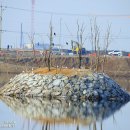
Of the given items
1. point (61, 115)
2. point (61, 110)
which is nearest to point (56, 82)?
point (61, 110)

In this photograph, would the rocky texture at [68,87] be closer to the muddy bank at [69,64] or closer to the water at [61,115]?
the water at [61,115]

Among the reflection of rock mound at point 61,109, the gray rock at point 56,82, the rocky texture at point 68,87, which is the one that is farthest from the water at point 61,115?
the gray rock at point 56,82

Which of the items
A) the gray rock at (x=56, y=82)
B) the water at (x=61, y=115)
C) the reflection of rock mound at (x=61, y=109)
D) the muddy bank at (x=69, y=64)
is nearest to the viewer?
the water at (x=61, y=115)

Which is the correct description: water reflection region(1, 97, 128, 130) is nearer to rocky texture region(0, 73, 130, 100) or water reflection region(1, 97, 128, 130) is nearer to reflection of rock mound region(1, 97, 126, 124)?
reflection of rock mound region(1, 97, 126, 124)

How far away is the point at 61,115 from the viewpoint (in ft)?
74.9

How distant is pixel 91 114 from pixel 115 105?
184 inches

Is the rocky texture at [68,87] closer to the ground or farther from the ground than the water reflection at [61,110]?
farther from the ground

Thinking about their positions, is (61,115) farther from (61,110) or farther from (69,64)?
(69,64)

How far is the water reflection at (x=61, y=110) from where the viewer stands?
69.8 ft

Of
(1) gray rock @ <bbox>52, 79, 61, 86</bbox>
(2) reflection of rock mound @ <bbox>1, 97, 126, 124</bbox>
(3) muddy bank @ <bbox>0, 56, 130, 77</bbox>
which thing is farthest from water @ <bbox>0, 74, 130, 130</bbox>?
(3) muddy bank @ <bbox>0, 56, 130, 77</bbox>

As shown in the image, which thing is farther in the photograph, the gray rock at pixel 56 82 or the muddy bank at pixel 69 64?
the muddy bank at pixel 69 64

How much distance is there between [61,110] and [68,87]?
5161 millimetres

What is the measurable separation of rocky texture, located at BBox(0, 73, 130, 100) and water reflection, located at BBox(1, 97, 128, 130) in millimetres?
952

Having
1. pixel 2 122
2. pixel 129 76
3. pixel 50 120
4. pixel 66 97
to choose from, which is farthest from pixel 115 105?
pixel 129 76
